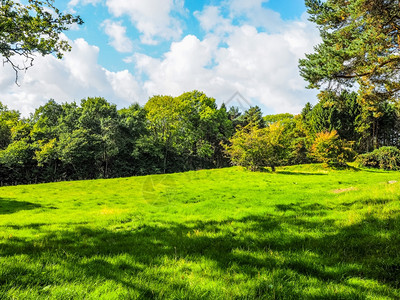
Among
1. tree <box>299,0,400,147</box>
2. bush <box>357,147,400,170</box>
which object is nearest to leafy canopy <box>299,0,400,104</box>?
tree <box>299,0,400,147</box>

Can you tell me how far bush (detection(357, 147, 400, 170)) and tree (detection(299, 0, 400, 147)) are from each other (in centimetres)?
2072

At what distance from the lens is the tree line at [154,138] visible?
28641 millimetres

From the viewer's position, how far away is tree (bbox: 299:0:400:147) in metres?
9.93

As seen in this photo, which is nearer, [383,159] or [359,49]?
[359,49]

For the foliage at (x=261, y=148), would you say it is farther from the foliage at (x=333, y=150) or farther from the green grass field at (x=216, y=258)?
the green grass field at (x=216, y=258)

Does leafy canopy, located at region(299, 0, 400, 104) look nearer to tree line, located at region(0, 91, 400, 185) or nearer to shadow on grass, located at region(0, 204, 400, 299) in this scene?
shadow on grass, located at region(0, 204, 400, 299)

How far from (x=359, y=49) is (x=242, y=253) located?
11.4m

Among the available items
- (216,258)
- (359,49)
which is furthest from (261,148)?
(216,258)

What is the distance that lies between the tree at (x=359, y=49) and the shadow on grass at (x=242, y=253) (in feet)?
29.9

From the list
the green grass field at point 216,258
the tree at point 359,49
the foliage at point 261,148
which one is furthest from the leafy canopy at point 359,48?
the foliage at point 261,148

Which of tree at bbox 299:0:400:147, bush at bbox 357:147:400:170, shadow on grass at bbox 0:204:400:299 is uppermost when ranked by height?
tree at bbox 299:0:400:147

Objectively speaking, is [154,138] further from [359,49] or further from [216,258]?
[216,258]

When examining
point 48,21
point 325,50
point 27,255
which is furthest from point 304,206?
point 48,21

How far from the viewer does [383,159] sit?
3002 centimetres
